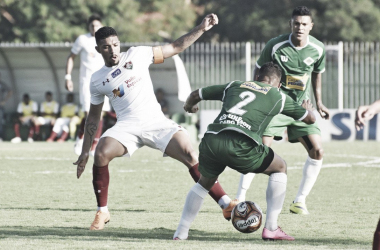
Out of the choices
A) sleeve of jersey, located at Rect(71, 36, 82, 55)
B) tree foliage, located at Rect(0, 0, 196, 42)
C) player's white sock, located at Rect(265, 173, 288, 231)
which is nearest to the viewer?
player's white sock, located at Rect(265, 173, 288, 231)

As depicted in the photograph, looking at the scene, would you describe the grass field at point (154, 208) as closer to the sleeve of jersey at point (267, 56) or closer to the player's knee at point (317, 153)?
the player's knee at point (317, 153)

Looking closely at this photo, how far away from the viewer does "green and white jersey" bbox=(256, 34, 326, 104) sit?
8.62 meters

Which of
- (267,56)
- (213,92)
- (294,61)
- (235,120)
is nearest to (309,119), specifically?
(235,120)

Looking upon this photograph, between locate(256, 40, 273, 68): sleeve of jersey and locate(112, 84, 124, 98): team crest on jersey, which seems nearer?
locate(112, 84, 124, 98): team crest on jersey

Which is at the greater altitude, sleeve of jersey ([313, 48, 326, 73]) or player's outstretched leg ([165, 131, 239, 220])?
sleeve of jersey ([313, 48, 326, 73])

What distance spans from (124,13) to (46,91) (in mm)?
16112

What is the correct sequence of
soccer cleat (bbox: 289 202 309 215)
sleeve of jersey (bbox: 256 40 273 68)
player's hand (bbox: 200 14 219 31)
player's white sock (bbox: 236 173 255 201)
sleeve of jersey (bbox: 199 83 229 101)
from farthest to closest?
1. sleeve of jersey (bbox: 256 40 273 68)
2. player's white sock (bbox: 236 173 255 201)
3. soccer cleat (bbox: 289 202 309 215)
4. player's hand (bbox: 200 14 219 31)
5. sleeve of jersey (bbox: 199 83 229 101)

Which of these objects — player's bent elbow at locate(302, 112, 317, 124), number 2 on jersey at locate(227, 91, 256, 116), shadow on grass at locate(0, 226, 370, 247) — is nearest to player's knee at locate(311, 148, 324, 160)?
shadow on grass at locate(0, 226, 370, 247)

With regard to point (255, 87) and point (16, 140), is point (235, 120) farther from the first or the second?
point (16, 140)

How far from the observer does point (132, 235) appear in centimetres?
675

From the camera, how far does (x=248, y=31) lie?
42125mm

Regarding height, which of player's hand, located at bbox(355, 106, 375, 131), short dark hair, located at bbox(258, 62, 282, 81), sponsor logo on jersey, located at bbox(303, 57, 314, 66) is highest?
short dark hair, located at bbox(258, 62, 282, 81)

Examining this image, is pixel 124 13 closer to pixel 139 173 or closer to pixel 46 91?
pixel 46 91

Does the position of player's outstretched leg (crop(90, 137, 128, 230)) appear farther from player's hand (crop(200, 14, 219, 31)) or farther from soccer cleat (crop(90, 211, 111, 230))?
player's hand (crop(200, 14, 219, 31))
